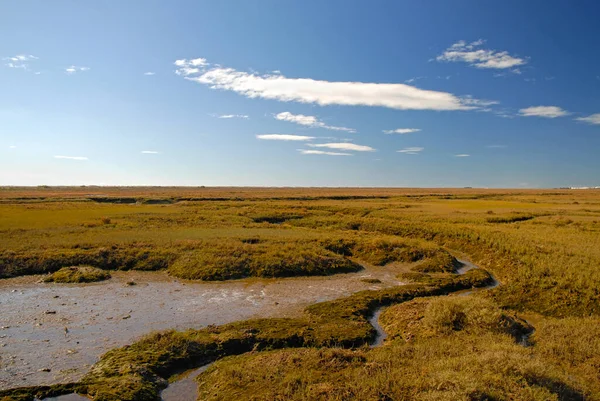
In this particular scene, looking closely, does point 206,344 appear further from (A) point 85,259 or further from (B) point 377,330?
(A) point 85,259

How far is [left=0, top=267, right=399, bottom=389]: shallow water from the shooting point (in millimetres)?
13562

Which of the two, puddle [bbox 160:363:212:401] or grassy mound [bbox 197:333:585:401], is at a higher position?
grassy mound [bbox 197:333:585:401]

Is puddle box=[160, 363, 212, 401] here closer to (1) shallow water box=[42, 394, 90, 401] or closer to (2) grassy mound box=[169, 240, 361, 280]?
(1) shallow water box=[42, 394, 90, 401]

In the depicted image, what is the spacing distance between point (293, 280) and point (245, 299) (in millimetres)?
5267

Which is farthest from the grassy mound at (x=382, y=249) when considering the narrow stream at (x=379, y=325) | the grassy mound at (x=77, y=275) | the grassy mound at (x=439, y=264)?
the grassy mound at (x=77, y=275)

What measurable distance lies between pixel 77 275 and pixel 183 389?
16.9 m

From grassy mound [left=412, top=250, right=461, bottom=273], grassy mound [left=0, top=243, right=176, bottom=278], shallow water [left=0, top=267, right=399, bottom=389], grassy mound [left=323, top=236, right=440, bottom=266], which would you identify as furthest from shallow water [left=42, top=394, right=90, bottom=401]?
grassy mound [left=323, top=236, right=440, bottom=266]

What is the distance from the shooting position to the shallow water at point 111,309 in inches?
534

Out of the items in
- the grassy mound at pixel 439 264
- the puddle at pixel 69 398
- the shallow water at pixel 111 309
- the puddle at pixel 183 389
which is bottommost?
the puddle at pixel 183 389

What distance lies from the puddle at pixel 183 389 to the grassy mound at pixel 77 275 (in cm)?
1519

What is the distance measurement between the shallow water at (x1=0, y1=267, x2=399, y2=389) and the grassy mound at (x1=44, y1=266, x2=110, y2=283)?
736mm

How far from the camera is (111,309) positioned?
19.5 metres

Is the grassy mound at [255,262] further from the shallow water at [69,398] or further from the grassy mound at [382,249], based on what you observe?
the shallow water at [69,398]

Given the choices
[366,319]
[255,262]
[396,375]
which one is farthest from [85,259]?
[396,375]
